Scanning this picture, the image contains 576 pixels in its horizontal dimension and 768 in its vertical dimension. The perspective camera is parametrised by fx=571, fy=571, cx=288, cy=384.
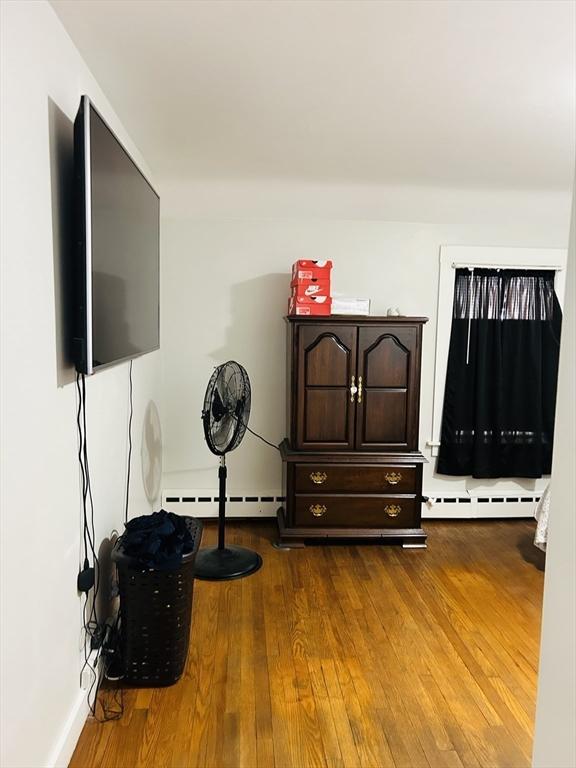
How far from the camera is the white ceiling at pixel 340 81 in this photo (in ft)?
5.63

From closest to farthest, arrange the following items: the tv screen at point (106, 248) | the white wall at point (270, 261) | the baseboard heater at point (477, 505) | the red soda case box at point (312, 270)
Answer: the tv screen at point (106, 248), the red soda case box at point (312, 270), the white wall at point (270, 261), the baseboard heater at point (477, 505)

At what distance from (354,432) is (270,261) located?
1.33m

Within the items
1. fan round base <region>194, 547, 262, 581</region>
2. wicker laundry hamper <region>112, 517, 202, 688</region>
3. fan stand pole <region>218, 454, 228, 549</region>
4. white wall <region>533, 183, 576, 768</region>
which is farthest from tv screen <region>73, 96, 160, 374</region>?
fan round base <region>194, 547, 262, 581</region>

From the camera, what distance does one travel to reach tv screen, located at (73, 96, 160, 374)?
1.65 metres

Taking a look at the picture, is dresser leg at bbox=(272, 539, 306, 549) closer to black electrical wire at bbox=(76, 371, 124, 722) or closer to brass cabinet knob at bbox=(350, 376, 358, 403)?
brass cabinet knob at bbox=(350, 376, 358, 403)

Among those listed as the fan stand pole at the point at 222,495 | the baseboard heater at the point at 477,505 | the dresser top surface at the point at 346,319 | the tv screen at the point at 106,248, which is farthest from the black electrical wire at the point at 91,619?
the baseboard heater at the point at 477,505

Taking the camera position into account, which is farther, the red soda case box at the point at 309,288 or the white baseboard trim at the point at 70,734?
the red soda case box at the point at 309,288

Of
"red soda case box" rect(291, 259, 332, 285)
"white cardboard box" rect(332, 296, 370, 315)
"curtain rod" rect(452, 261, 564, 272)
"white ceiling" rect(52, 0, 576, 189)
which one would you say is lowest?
"white cardboard box" rect(332, 296, 370, 315)

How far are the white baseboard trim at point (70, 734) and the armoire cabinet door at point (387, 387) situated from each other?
2194mm

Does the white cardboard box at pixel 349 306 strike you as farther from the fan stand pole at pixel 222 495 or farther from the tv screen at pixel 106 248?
the tv screen at pixel 106 248

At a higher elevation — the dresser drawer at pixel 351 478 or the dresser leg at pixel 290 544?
the dresser drawer at pixel 351 478

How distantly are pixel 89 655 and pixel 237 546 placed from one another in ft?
5.16

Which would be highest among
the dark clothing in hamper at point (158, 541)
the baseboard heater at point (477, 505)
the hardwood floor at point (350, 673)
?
the dark clothing in hamper at point (158, 541)

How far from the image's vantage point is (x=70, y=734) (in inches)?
73.3
